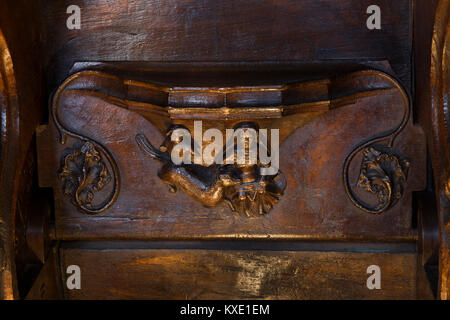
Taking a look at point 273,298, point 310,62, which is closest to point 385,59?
point 310,62

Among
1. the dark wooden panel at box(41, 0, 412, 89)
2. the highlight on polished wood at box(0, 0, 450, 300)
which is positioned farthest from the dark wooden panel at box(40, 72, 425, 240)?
the dark wooden panel at box(41, 0, 412, 89)

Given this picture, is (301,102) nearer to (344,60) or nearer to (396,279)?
(344,60)

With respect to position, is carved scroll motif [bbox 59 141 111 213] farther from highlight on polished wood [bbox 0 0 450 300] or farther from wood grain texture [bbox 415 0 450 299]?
wood grain texture [bbox 415 0 450 299]

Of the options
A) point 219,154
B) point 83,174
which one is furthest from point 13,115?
point 219,154

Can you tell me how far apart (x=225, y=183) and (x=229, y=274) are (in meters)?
0.34

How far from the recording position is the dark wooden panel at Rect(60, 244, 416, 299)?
1.58 m

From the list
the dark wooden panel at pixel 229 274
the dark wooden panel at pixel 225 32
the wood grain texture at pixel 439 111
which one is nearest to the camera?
the wood grain texture at pixel 439 111

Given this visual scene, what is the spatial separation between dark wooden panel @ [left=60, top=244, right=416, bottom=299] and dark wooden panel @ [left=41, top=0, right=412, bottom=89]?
0.57m

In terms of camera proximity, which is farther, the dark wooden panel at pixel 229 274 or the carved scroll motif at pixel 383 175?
the dark wooden panel at pixel 229 274

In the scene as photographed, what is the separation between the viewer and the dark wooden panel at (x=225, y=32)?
146 centimetres

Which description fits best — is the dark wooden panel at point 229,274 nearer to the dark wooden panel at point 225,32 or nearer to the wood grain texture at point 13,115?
the wood grain texture at point 13,115

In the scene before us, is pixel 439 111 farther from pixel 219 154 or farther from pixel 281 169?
pixel 219 154

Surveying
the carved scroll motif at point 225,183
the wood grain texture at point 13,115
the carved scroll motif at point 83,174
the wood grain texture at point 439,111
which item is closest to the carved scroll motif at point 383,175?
the wood grain texture at point 439,111

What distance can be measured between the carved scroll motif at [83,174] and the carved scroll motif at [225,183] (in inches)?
5.6
